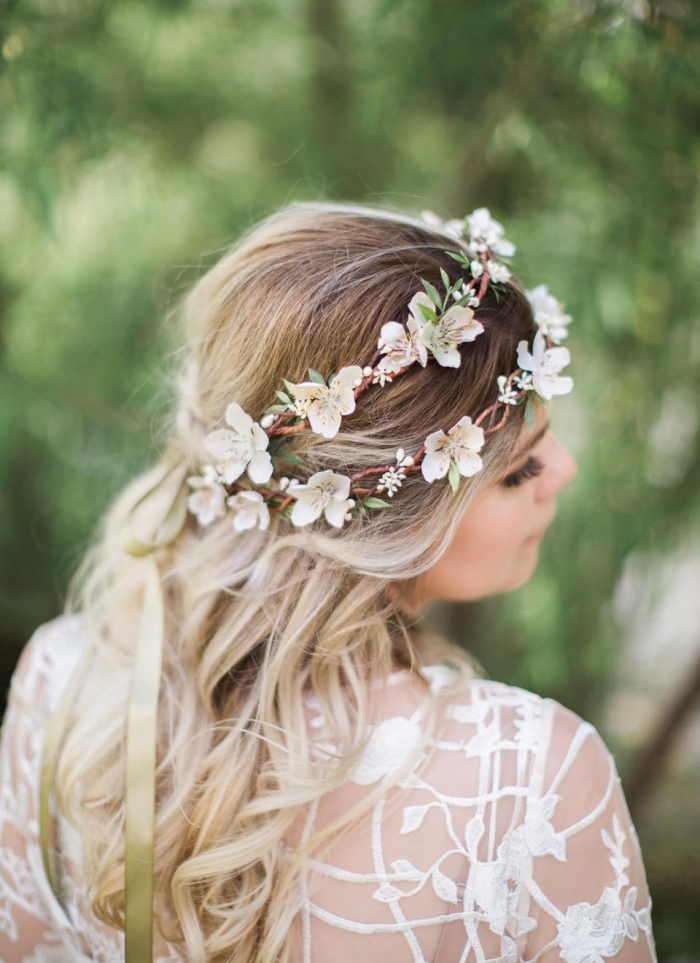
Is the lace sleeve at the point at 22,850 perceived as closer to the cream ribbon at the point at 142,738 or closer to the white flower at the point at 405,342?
the cream ribbon at the point at 142,738

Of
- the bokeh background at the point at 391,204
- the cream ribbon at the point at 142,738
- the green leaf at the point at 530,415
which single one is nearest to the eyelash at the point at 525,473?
the green leaf at the point at 530,415

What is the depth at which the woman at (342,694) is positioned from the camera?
0.98m

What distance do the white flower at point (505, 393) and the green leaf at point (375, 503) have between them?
0.23 m

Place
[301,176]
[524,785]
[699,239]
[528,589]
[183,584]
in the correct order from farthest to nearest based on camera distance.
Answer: [528,589], [301,176], [699,239], [183,584], [524,785]

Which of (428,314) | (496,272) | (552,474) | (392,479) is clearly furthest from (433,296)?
(552,474)

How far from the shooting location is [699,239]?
1.77 metres

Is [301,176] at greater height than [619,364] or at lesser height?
greater

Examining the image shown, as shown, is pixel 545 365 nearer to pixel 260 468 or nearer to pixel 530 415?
pixel 530 415

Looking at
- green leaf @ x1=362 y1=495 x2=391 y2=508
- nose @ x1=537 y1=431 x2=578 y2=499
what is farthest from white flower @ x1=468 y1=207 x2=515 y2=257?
green leaf @ x1=362 y1=495 x2=391 y2=508

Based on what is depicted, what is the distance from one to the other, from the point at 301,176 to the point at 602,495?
1.26m

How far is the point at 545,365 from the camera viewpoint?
1095mm

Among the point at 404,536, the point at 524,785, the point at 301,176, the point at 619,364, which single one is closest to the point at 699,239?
the point at 619,364

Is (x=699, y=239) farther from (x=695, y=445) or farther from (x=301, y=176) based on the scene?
(x=301, y=176)

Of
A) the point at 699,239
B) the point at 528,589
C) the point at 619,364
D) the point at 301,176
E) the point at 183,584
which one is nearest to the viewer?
the point at 183,584
